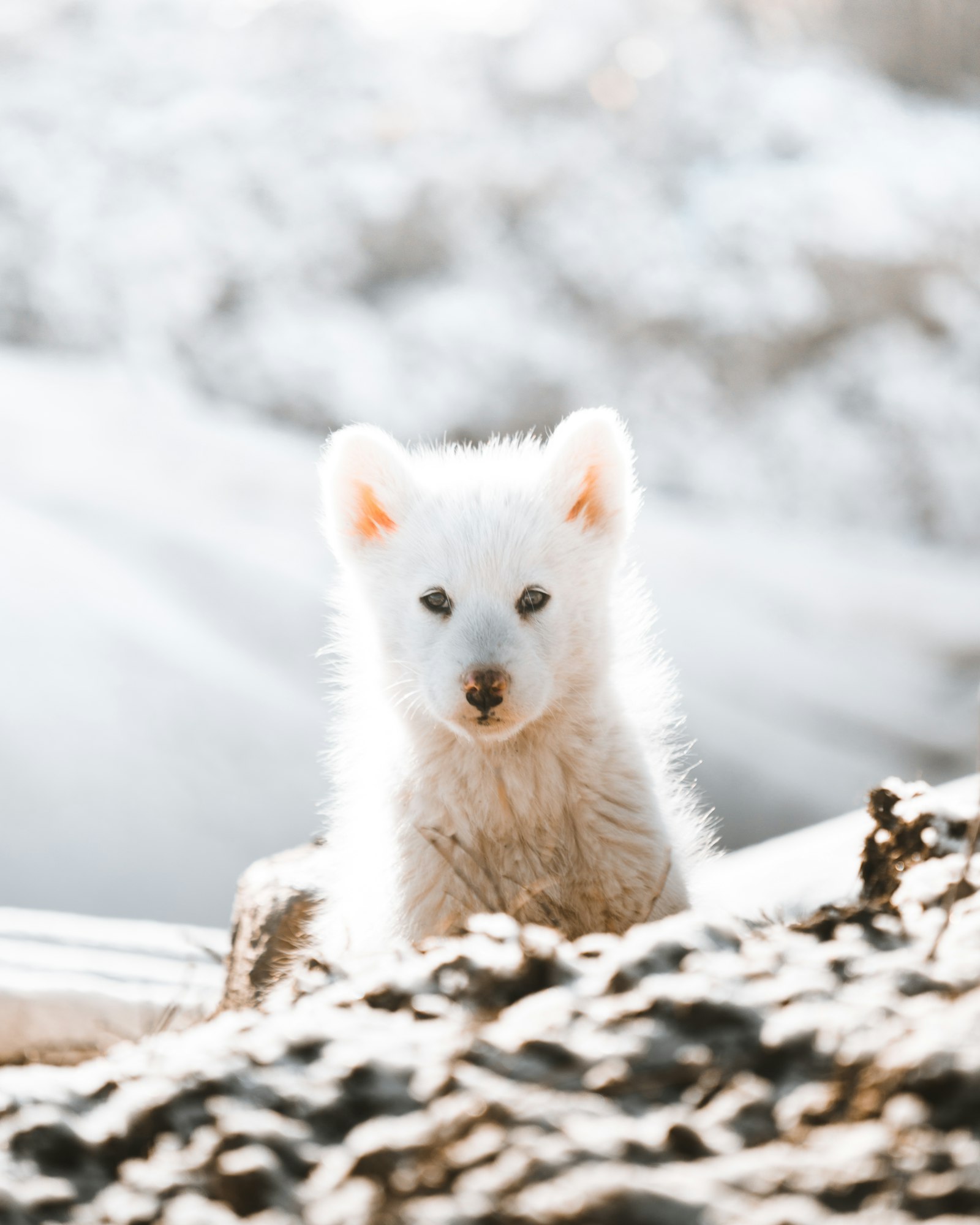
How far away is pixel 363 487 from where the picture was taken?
1772 mm

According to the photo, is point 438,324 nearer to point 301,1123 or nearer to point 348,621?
point 348,621

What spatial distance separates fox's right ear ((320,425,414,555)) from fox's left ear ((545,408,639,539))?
25 cm

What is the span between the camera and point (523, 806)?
149cm

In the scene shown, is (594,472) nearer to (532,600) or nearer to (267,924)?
(532,600)

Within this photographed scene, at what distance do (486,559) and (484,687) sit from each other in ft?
0.85

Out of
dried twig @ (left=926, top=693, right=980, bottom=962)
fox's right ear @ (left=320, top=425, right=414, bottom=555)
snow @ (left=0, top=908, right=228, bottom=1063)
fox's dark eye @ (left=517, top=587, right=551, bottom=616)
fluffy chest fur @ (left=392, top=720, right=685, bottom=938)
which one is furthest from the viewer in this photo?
snow @ (left=0, top=908, right=228, bottom=1063)

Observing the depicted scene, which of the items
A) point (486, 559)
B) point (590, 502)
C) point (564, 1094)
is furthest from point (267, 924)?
point (564, 1094)

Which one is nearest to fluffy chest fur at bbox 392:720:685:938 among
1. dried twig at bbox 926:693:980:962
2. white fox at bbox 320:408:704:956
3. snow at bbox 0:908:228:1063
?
white fox at bbox 320:408:704:956

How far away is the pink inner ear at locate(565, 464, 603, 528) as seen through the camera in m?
1.75

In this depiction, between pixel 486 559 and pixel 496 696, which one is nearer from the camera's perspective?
pixel 496 696

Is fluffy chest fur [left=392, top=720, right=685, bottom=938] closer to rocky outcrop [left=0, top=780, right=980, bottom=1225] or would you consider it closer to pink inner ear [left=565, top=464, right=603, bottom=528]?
pink inner ear [left=565, top=464, right=603, bottom=528]

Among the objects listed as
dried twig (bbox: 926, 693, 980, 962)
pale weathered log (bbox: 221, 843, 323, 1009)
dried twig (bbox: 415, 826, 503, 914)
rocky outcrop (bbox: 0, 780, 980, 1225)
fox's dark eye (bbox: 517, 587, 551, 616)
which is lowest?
rocky outcrop (bbox: 0, 780, 980, 1225)

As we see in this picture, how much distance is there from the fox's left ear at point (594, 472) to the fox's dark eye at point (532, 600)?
169 mm

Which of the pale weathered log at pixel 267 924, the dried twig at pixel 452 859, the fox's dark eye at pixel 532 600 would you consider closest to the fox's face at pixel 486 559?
the fox's dark eye at pixel 532 600
